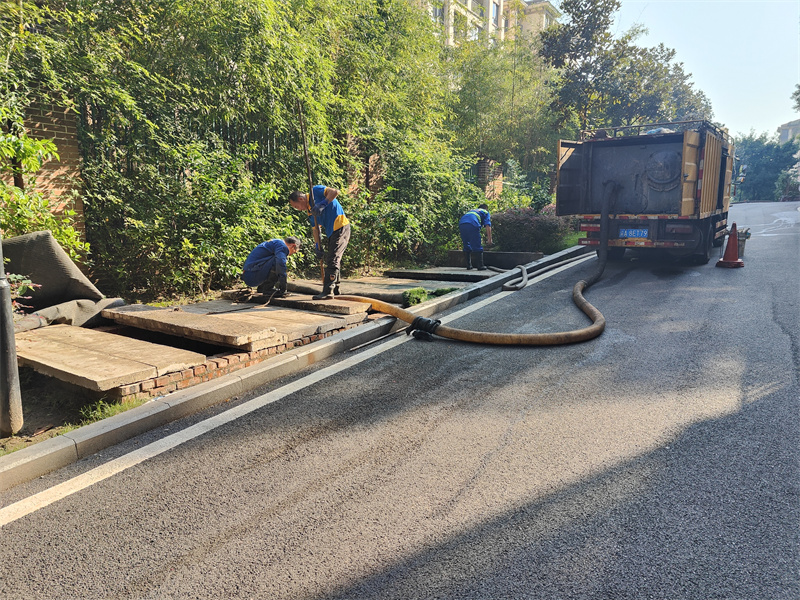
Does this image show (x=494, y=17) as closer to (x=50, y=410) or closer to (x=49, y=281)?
(x=49, y=281)

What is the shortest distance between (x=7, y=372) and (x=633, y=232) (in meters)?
10.2

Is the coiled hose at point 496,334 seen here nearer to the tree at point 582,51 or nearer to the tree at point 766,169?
the tree at point 582,51

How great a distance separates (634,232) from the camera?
10.6 m

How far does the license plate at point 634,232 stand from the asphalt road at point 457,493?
5.93 metres

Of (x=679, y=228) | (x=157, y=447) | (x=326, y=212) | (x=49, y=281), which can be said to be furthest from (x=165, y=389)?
(x=679, y=228)

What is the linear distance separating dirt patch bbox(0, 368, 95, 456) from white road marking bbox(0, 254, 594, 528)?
0.69 meters

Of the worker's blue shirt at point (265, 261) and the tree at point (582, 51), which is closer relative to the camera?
the worker's blue shirt at point (265, 261)

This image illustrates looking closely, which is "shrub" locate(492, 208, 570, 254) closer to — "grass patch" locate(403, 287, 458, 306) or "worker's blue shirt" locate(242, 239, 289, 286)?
"grass patch" locate(403, 287, 458, 306)

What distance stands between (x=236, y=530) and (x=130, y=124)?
6.32 metres

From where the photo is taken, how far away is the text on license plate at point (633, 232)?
10.5 metres

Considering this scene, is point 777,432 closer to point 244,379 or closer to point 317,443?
point 317,443

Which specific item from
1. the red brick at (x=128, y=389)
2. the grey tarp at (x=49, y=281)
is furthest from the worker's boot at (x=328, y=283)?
the red brick at (x=128, y=389)

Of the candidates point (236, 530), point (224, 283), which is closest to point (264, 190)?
point (224, 283)

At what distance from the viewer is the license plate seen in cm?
1050
